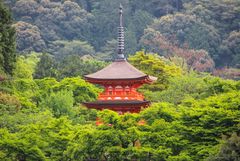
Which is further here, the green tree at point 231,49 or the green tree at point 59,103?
the green tree at point 231,49

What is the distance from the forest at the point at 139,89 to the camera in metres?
40.4

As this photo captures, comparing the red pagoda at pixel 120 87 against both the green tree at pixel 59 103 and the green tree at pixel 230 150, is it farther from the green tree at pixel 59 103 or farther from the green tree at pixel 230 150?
the green tree at pixel 230 150

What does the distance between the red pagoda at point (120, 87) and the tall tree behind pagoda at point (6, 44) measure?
839 centimetres

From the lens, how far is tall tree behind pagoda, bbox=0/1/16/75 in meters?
54.5

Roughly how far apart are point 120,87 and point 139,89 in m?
9.83

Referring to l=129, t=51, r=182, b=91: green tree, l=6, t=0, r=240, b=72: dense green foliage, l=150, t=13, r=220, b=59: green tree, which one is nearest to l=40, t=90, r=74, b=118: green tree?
l=129, t=51, r=182, b=91: green tree

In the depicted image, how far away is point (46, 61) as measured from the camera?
67.4 metres

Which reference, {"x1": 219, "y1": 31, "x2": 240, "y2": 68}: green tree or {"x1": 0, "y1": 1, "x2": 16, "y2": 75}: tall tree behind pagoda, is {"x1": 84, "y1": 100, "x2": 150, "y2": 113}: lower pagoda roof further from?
{"x1": 219, "y1": 31, "x2": 240, "y2": 68}: green tree

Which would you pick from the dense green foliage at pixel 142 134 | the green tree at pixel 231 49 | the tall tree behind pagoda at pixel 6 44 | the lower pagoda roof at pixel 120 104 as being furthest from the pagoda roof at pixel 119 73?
the green tree at pixel 231 49

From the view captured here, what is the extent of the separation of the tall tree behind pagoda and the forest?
0.06m

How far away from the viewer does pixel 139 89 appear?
187ft

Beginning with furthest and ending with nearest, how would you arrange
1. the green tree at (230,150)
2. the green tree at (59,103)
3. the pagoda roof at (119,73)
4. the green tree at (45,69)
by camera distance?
the green tree at (45,69)
the green tree at (59,103)
the pagoda roof at (119,73)
the green tree at (230,150)

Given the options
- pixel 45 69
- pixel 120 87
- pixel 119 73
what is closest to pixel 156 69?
pixel 45 69

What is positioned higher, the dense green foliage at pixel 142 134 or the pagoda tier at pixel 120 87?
the pagoda tier at pixel 120 87
